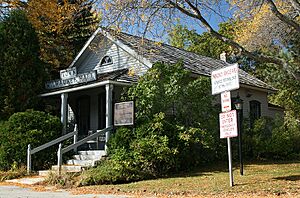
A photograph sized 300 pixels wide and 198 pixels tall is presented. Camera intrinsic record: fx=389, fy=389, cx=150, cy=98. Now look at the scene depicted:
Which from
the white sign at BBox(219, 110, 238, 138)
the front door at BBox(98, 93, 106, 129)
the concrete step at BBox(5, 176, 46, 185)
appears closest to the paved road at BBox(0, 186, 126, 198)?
the concrete step at BBox(5, 176, 46, 185)

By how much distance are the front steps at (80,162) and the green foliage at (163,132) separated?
2.63 ft

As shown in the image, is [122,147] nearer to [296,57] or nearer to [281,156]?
[281,156]

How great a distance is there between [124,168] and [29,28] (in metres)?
9.83

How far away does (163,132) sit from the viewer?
1357 centimetres

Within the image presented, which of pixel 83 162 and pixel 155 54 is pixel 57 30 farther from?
pixel 83 162

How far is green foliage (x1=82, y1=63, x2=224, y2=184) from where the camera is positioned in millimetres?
12734

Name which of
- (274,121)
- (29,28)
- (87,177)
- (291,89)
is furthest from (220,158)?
(291,89)

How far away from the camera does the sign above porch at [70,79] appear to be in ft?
54.9

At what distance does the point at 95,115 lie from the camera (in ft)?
65.3

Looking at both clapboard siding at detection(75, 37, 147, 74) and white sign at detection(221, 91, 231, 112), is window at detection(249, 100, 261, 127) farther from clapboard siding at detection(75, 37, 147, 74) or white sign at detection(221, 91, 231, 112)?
white sign at detection(221, 91, 231, 112)

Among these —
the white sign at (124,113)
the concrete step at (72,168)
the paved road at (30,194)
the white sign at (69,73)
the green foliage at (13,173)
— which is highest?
the white sign at (69,73)

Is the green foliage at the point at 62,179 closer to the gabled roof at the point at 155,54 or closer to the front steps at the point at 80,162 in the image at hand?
the front steps at the point at 80,162

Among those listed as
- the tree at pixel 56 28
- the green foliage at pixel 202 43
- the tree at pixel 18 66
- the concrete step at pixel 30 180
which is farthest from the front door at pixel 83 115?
the green foliage at pixel 202 43

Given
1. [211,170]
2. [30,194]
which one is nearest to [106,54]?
[211,170]
